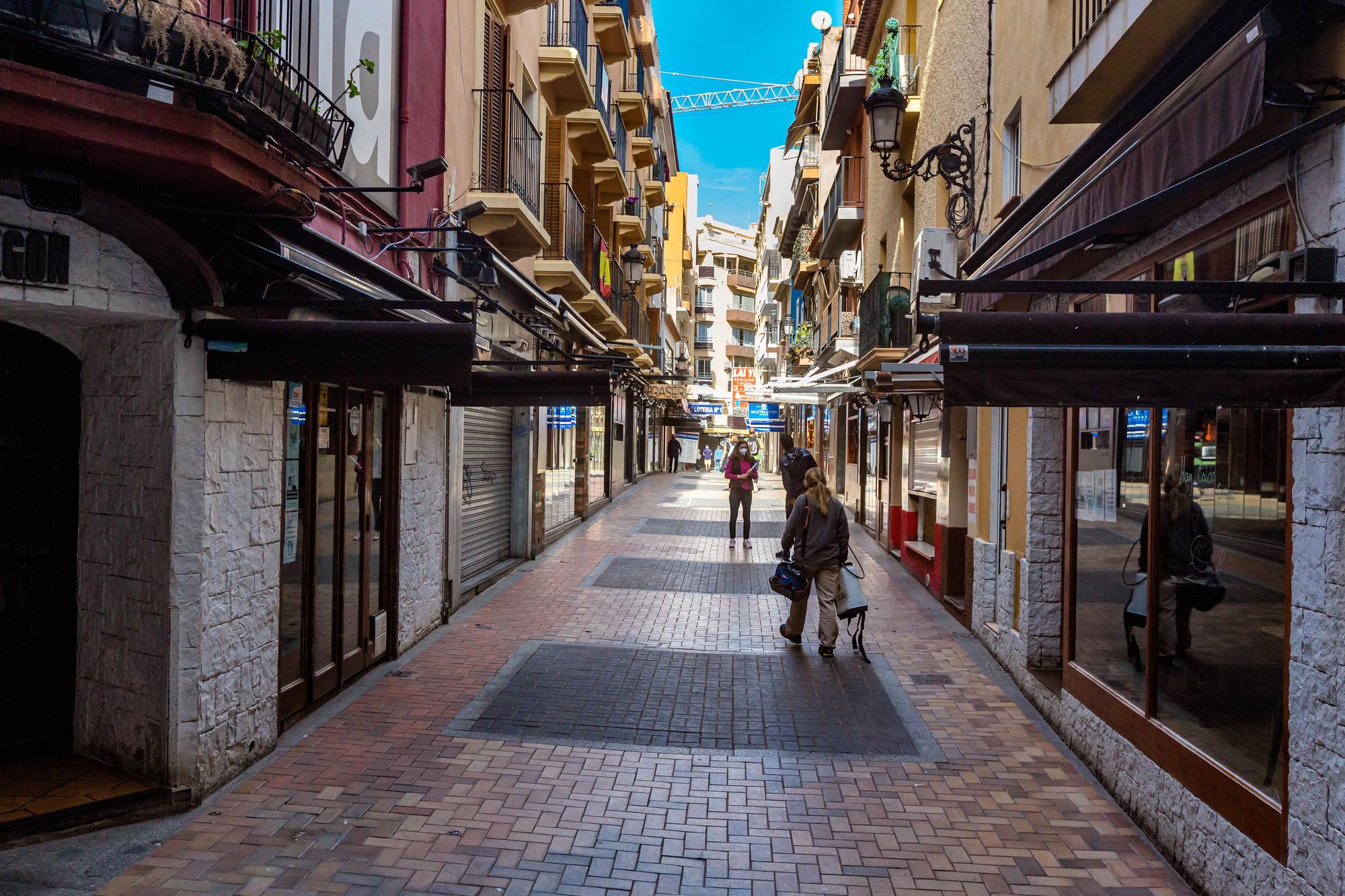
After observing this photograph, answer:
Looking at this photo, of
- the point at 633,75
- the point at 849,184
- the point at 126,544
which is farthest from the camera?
the point at 633,75

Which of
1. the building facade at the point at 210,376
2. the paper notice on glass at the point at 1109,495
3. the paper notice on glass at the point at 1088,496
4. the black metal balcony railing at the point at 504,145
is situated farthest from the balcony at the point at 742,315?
the paper notice on glass at the point at 1109,495

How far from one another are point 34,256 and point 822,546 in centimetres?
669

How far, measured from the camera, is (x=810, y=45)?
136 feet

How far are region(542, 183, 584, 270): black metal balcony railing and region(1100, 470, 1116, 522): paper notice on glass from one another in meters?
10.6

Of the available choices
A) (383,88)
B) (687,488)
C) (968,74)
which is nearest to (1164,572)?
(383,88)

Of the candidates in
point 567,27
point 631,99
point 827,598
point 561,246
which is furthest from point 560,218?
point 631,99

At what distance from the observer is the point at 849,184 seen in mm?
22625

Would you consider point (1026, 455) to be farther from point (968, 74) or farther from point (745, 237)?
point (745, 237)

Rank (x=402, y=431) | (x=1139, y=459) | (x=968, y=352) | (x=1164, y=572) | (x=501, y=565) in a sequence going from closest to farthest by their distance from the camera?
(x=968, y=352)
(x=1164, y=572)
(x=1139, y=459)
(x=402, y=431)
(x=501, y=565)

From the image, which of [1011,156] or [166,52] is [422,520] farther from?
[1011,156]

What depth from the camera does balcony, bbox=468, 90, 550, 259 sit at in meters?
11.4

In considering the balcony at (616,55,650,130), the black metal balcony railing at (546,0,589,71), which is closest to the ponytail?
the black metal balcony railing at (546,0,589,71)

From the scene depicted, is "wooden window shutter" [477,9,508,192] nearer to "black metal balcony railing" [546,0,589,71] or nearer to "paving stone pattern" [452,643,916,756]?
"black metal balcony railing" [546,0,589,71]

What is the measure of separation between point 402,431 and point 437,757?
348 cm
